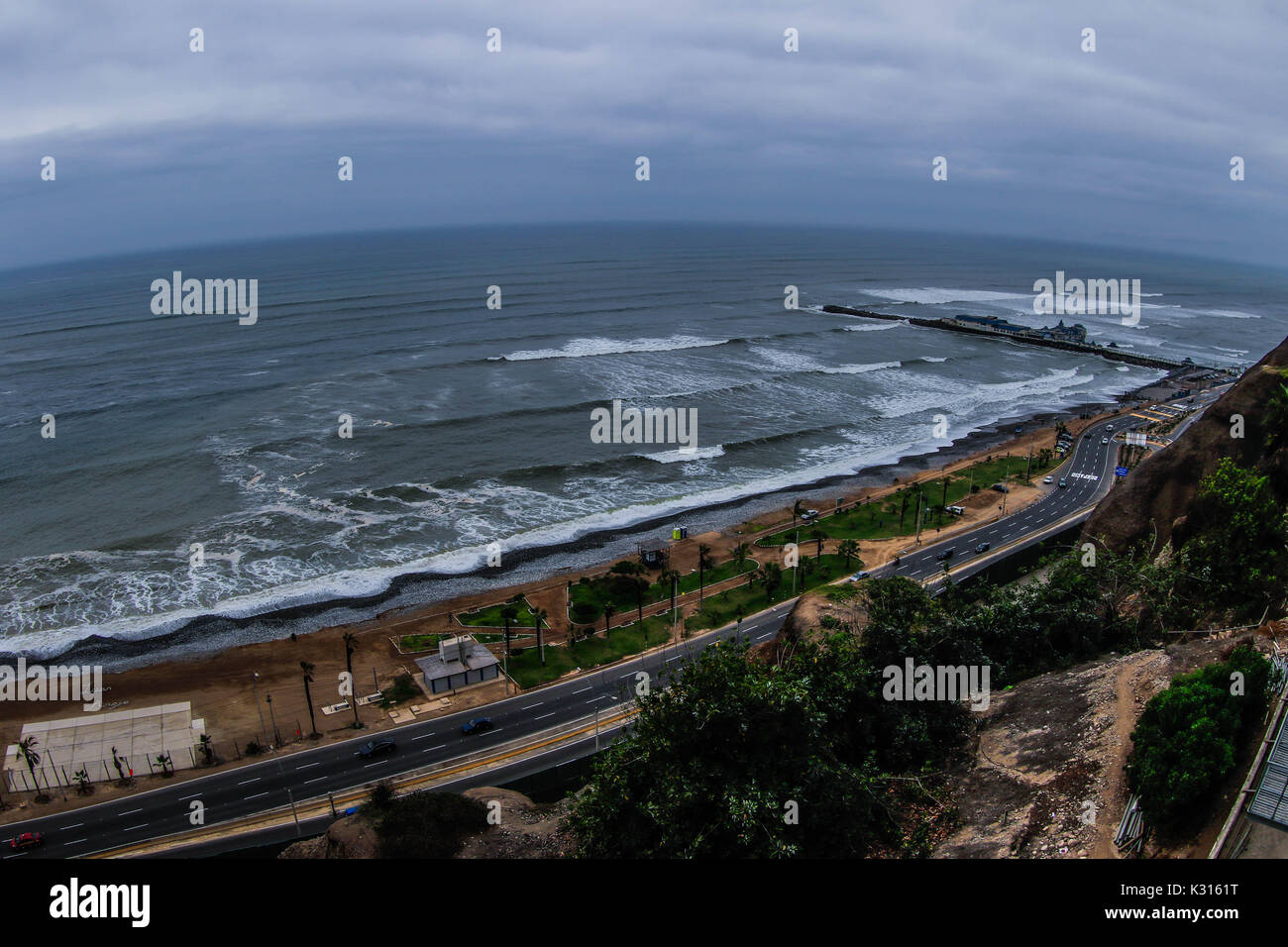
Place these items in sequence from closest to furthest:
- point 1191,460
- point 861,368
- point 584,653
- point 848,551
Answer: point 1191,460 < point 584,653 < point 848,551 < point 861,368

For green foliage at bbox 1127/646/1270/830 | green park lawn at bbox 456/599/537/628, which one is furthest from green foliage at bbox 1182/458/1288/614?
green park lawn at bbox 456/599/537/628

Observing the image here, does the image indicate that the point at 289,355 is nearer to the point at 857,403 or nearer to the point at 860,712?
the point at 857,403

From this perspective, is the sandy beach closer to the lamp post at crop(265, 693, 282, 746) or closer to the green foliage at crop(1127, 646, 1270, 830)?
the lamp post at crop(265, 693, 282, 746)

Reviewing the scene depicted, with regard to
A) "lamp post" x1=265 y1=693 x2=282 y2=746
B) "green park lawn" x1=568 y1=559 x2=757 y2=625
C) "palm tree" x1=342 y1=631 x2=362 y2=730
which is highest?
"green park lawn" x1=568 y1=559 x2=757 y2=625

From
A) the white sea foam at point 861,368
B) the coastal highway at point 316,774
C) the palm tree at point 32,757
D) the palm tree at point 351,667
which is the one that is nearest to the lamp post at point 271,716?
the coastal highway at point 316,774

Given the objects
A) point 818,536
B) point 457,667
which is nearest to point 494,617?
point 457,667

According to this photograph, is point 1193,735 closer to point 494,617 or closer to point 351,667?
point 494,617
